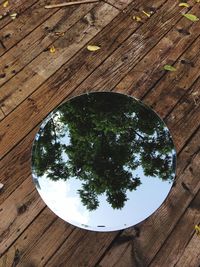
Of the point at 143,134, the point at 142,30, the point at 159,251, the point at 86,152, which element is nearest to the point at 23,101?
the point at 86,152

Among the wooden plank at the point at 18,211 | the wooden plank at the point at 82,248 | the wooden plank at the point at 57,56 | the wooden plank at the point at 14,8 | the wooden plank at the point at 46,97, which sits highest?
the wooden plank at the point at 14,8

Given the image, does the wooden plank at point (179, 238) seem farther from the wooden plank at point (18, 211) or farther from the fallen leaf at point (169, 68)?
the fallen leaf at point (169, 68)

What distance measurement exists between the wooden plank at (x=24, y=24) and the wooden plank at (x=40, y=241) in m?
1.55

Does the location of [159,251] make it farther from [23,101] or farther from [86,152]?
[23,101]

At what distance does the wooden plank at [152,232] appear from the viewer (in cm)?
210

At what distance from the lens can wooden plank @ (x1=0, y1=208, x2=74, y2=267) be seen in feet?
6.88

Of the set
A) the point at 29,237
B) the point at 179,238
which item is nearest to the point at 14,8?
the point at 29,237

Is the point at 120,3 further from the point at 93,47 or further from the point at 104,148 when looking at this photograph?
the point at 104,148

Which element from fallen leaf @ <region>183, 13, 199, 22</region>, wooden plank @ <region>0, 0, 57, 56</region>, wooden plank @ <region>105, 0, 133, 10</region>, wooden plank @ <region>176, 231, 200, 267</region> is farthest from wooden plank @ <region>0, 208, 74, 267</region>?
fallen leaf @ <region>183, 13, 199, 22</region>

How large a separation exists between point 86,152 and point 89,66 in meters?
0.98

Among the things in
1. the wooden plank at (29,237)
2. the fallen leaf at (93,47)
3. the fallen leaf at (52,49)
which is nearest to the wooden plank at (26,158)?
the wooden plank at (29,237)

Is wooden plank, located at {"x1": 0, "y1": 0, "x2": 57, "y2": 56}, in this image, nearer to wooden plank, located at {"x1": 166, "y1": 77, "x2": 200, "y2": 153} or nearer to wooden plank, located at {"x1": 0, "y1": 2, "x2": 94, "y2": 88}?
wooden plank, located at {"x1": 0, "y1": 2, "x2": 94, "y2": 88}

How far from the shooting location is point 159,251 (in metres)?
2.12

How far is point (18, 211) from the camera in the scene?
225 centimetres
